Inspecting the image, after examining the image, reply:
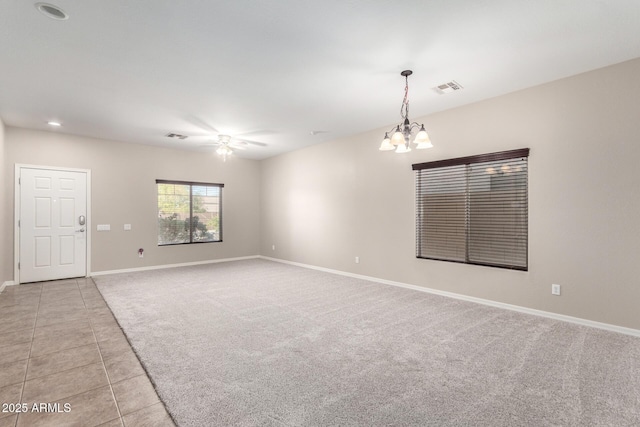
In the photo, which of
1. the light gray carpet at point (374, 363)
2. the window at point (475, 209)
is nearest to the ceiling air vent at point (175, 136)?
the light gray carpet at point (374, 363)

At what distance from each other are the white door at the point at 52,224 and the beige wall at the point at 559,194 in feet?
19.0

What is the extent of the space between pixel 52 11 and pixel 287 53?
1871mm

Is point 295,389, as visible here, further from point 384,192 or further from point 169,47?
point 384,192

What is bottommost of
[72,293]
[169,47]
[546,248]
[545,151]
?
[72,293]

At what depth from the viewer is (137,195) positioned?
6.68 m

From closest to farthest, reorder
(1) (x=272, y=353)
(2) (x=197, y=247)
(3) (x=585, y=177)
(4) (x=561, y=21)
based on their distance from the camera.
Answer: (4) (x=561, y=21) → (1) (x=272, y=353) → (3) (x=585, y=177) → (2) (x=197, y=247)

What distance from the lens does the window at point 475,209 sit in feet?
13.1

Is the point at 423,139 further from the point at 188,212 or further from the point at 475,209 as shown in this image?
the point at 188,212

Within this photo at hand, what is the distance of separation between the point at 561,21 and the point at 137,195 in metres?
7.41

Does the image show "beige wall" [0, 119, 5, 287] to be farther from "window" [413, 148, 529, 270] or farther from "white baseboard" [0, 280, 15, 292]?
"window" [413, 148, 529, 270]

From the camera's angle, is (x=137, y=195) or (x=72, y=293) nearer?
(x=72, y=293)

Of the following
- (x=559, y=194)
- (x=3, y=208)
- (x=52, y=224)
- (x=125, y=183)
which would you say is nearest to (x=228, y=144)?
(x=125, y=183)

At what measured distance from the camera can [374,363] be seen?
8.46 ft

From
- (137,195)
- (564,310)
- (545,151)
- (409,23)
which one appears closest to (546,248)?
(564,310)
